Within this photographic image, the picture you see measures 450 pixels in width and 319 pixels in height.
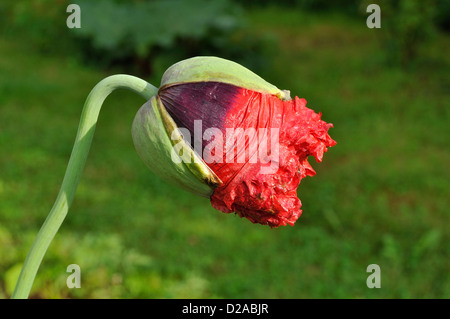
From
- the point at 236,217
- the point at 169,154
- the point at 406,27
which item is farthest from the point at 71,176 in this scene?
the point at 406,27

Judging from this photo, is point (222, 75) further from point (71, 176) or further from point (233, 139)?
point (71, 176)

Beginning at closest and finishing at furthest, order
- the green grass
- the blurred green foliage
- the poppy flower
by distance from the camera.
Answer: the poppy flower
the green grass
the blurred green foliage

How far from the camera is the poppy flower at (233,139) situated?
3.06 ft

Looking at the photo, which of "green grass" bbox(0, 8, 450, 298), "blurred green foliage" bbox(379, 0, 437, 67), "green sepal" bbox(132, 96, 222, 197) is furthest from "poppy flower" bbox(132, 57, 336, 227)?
"blurred green foliage" bbox(379, 0, 437, 67)

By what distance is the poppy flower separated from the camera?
0.93m

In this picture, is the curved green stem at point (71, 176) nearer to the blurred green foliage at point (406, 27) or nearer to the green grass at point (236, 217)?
the green grass at point (236, 217)

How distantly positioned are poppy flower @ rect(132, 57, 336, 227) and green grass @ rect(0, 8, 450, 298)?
5.41 ft

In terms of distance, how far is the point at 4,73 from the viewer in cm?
561

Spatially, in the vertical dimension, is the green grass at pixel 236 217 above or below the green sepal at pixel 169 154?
above

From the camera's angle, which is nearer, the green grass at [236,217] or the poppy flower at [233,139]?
the poppy flower at [233,139]

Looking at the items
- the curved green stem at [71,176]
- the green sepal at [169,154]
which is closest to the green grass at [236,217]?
the curved green stem at [71,176]

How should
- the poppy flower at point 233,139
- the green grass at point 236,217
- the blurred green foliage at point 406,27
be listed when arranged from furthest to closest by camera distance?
the blurred green foliage at point 406,27 → the green grass at point 236,217 → the poppy flower at point 233,139

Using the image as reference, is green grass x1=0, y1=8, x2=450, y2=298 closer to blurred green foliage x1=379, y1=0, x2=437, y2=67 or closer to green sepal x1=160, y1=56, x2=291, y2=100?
blurred green foliage x1=379, y1=0, x2=437, y2=67

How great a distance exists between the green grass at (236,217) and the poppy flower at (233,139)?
1.65m
